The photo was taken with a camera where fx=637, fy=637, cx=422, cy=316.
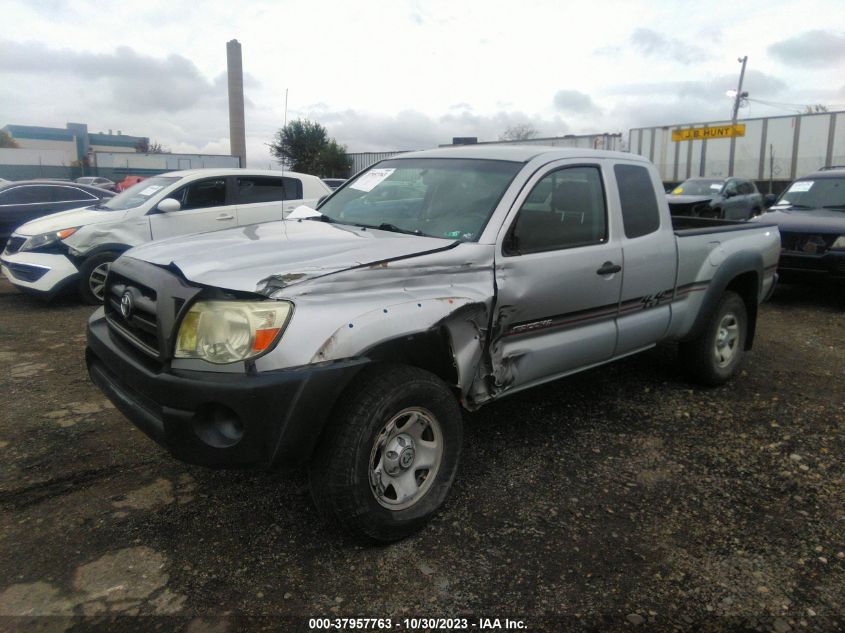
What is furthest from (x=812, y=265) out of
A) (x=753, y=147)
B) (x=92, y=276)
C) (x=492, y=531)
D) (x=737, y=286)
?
(x=753, y=147)

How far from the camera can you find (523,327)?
3.31m

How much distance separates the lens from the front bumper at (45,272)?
7273mm

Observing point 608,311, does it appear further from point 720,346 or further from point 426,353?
point 720,346

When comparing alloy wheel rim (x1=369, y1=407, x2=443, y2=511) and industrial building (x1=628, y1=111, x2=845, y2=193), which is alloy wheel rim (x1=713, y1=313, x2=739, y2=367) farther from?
industrial building (x1=628, y1=111, x2=845, y2=193)

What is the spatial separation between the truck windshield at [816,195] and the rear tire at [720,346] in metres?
4.61

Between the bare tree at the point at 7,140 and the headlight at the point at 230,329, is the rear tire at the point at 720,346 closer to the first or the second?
the headlight at the point at 230,329

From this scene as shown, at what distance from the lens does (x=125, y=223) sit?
7.47 meters

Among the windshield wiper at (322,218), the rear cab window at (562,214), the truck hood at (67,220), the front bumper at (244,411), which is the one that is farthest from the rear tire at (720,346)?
the truck hood at (67,220)

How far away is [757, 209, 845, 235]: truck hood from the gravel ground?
3.85 metres

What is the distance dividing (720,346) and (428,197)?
9.12 ft

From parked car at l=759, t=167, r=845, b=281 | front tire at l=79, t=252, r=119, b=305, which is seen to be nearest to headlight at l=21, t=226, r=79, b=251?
front tire at l=79, t=252, r=119, b=305

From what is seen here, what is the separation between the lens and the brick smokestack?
5078cm

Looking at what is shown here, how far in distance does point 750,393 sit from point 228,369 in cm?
411

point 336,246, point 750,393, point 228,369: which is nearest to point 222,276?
point 228,369
